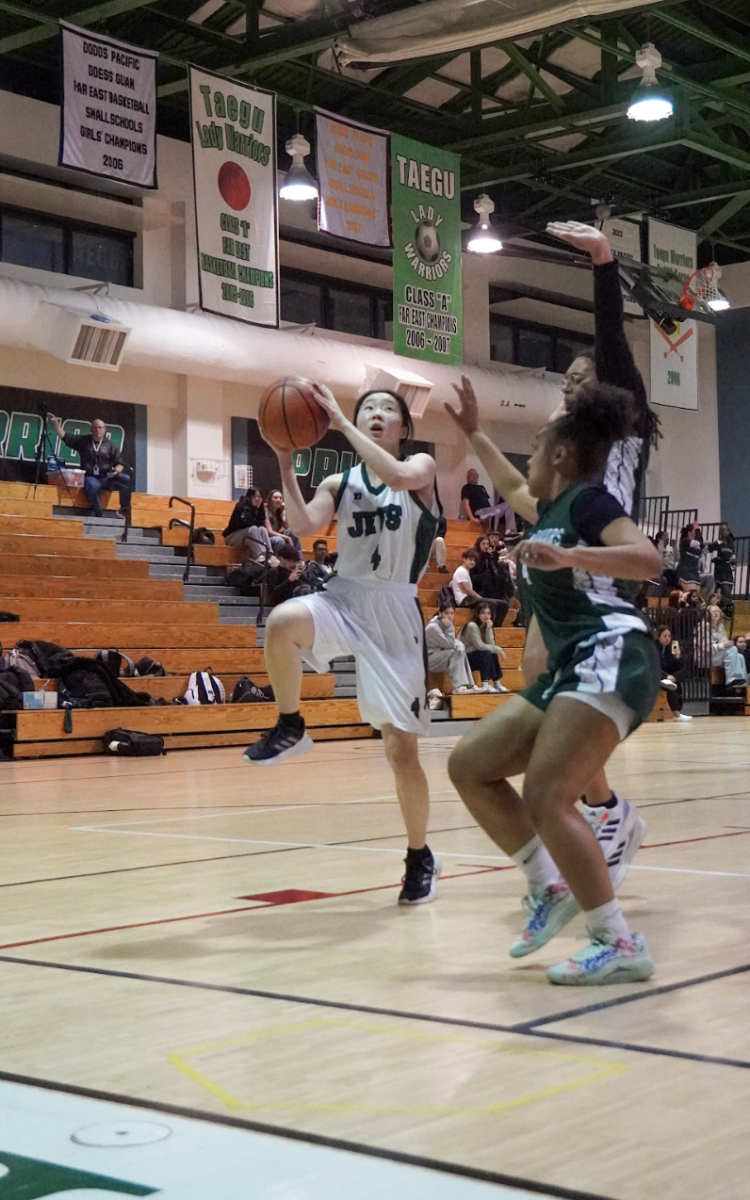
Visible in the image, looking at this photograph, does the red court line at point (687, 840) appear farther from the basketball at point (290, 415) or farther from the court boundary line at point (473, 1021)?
the court boundary line at point (473, 1021)

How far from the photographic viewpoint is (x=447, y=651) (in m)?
15.4

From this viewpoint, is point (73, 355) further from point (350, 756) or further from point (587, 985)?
point (587, 985)

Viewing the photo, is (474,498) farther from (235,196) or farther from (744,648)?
(235,196)

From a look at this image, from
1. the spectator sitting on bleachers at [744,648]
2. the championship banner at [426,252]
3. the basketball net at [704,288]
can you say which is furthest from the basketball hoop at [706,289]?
the championship banner at [426,252]

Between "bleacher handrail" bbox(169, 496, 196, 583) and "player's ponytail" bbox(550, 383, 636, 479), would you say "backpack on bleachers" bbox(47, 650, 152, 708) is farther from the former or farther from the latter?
"player's ponytail" bbox(550, 383, 636, 479)

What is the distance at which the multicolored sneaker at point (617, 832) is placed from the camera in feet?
13.1

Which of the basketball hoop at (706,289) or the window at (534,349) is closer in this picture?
the basketball hoop at (706,289)

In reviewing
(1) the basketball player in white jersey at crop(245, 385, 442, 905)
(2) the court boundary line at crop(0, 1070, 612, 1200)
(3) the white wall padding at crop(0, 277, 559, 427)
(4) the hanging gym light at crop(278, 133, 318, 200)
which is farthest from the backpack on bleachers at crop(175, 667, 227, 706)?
(2) the court boundary line at crop(0, 1070, 612, 1200)

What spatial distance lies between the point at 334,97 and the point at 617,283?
16753 millimetres

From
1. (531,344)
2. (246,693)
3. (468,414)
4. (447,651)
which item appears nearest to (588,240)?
(468,414)

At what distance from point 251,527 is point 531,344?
1121cm

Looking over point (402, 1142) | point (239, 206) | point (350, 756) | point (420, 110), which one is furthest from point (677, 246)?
point (402, 1142)

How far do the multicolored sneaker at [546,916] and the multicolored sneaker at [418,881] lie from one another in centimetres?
93

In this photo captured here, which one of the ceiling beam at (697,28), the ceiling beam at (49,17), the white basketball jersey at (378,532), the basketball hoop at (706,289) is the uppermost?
the ceiling beam at (697,28)
